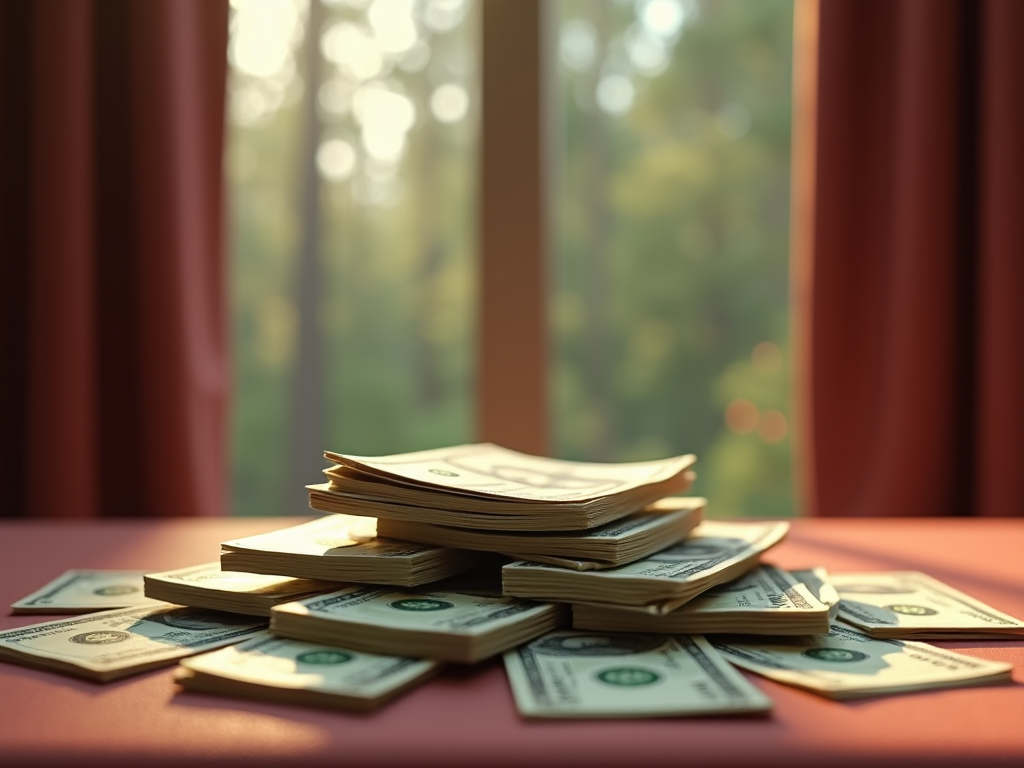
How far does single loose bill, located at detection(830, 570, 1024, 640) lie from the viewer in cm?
67

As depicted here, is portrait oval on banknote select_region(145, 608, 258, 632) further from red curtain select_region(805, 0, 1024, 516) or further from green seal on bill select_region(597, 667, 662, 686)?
red curtain select_region(805, 0, 1024, 516)

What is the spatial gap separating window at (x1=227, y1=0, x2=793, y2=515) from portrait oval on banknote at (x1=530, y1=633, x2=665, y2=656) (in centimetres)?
397

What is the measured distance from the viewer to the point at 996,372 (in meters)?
1.66

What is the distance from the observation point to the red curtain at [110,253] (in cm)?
169

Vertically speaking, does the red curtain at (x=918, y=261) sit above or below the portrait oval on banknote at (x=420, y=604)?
above

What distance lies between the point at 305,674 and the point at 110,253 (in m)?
1.43

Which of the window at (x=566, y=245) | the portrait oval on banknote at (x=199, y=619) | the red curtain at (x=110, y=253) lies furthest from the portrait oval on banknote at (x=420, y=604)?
the window at (x=566, y=245)

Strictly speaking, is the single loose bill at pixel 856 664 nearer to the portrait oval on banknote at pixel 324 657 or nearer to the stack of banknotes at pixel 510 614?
the stack of banknotes at pixel 510 614

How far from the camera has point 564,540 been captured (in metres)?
0.65

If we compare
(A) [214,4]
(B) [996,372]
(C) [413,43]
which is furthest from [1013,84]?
(C) [413,43]

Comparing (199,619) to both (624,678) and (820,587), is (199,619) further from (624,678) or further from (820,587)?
(820,587)

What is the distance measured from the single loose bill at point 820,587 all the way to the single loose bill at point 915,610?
1 cm

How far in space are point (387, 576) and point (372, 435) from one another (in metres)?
4.69

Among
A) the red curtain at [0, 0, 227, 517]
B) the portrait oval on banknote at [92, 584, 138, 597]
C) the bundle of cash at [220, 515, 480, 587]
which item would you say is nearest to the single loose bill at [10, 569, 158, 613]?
the portrait oval on banknote at [92, 584, 138, 597]
